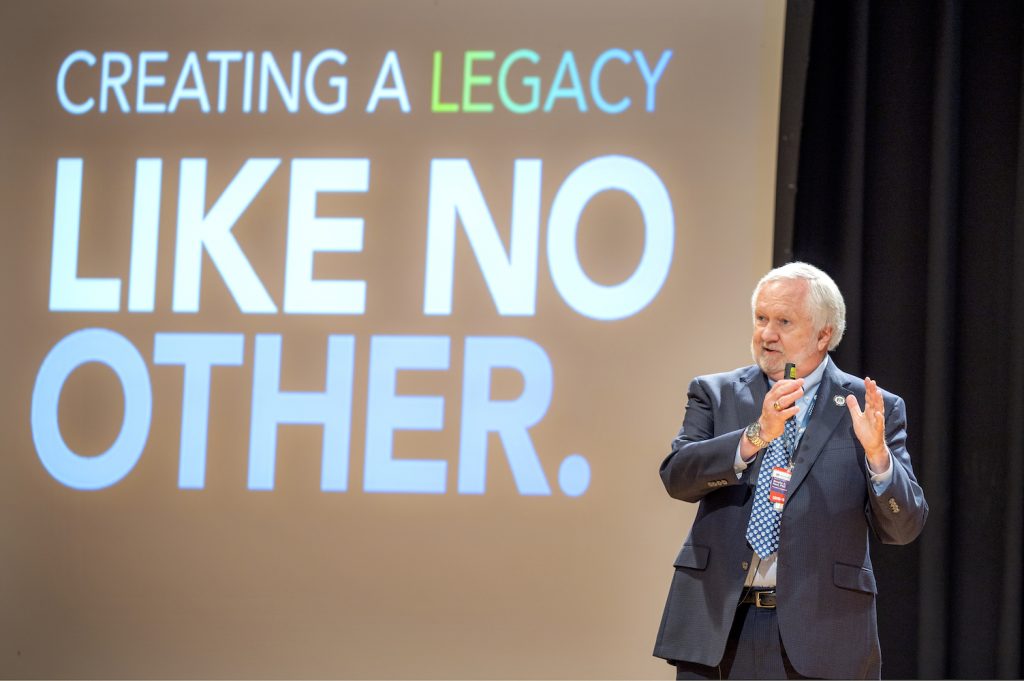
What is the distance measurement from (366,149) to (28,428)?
152cm

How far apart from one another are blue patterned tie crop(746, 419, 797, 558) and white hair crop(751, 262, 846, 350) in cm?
20

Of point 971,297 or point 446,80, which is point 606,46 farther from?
point 971,297

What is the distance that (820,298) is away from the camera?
2244 mm

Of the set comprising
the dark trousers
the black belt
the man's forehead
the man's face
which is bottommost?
the dark trousers

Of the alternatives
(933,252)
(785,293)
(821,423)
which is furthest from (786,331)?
(933,252)

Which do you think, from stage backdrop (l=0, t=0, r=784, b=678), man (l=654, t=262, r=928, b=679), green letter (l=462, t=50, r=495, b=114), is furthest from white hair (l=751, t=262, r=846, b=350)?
green letter (l=462, t=50, r=495, b=114)

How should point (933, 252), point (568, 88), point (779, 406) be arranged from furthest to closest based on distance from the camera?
1. point (568, 88)
2. point (933, 252)
3. point (779, 406)

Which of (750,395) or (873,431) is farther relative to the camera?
(750,395)

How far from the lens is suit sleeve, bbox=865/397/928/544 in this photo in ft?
6.77

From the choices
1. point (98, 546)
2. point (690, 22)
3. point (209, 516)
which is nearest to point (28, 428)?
point (98, 546)

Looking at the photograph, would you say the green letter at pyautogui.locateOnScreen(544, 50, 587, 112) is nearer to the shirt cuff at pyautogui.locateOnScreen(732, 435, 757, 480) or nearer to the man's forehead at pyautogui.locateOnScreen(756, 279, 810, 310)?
the man's forehead at pyautogui.locateOnScreen(756, 279, 810, 310)

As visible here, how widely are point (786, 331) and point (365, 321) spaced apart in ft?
6.05

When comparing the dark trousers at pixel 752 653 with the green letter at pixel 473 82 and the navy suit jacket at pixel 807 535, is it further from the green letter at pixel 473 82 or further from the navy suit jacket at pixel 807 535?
the green letter at pixel 473 82

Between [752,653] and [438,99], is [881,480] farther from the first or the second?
[438,99]
